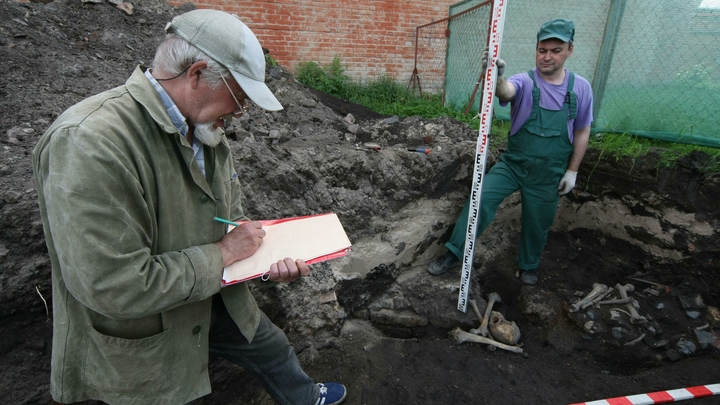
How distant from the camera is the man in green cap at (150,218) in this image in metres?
1.08

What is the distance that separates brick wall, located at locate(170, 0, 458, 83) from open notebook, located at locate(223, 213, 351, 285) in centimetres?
542

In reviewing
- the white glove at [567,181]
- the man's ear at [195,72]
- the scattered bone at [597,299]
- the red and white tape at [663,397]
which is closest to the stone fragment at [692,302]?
the scattered bone at [597,299]

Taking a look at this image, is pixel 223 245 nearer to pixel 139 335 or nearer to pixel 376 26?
pixel 139 335

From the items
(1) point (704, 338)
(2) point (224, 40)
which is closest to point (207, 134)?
(2) point (224, 40)

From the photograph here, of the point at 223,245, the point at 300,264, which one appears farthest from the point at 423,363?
the point at 223,245

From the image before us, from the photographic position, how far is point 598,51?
191 inches

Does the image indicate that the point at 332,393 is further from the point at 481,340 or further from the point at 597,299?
the point at 597,299

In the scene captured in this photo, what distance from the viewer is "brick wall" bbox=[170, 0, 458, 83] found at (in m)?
6.20

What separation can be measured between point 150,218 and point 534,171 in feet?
9.85

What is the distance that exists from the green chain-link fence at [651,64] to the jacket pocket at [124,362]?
15.5ft

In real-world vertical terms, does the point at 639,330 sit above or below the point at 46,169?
below

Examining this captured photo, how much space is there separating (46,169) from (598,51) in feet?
19.0

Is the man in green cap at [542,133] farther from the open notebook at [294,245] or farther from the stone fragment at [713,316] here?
the open notebook at [294,245]

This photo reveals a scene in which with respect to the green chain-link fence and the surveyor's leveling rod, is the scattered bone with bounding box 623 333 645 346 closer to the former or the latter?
the surveyor's leveling rod
